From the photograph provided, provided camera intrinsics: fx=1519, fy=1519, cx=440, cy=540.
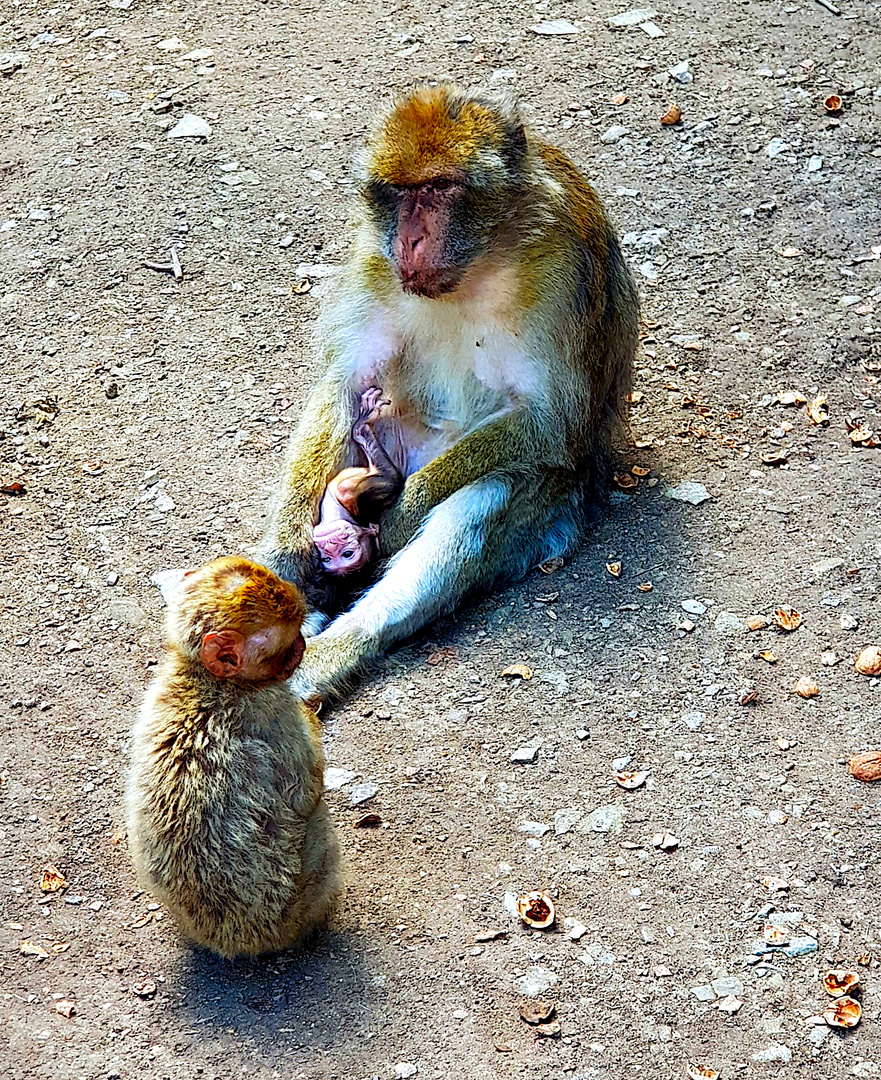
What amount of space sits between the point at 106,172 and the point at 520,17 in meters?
2.57

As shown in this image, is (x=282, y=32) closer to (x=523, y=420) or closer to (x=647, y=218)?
(x=647, y=218)

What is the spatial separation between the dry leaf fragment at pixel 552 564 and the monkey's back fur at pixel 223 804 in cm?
169

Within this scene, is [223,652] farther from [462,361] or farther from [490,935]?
[462,361]

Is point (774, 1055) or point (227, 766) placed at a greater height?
point (227, 766)

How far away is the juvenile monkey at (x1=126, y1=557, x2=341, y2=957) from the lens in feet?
12.1

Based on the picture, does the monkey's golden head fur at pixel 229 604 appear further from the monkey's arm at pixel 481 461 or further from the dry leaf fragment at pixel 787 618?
the dry leaf fragment at pixel 787 618

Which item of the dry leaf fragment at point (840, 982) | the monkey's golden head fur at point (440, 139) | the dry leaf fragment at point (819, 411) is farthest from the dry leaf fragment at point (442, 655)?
the dry leaf fragment at point (819, 411)

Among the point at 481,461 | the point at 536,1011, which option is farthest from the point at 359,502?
the point at 536,1011

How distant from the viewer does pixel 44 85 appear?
8352mm

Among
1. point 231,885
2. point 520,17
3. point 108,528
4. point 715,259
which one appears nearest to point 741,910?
point 231,885

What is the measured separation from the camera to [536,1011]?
3.96 metres

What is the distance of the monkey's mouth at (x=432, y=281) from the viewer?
5.05 metres

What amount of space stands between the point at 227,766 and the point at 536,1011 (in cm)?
104

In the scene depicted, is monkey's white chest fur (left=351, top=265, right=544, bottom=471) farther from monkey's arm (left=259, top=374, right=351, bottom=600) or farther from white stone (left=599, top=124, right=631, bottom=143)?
white stone (left=599, top=124, right=631, bottom=143)
